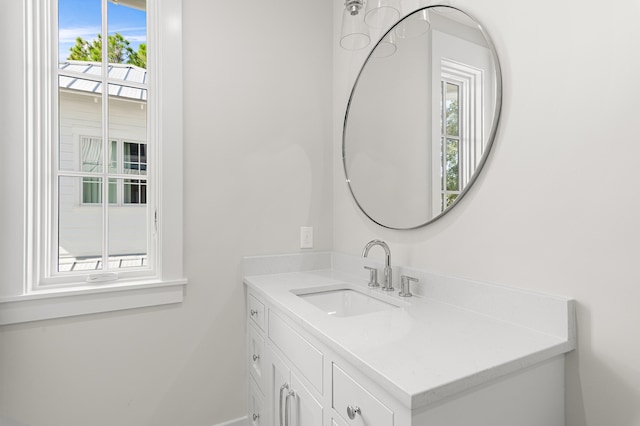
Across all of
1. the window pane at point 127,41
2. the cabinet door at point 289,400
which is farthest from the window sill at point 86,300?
the window pane at point 127,41

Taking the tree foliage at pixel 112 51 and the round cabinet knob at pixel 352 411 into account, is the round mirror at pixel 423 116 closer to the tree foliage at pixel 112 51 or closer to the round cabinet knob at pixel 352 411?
the round cabinet knob at pixel 352 411

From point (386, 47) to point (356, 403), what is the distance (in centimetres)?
148

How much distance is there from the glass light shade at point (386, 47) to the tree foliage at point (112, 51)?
45.2 inches

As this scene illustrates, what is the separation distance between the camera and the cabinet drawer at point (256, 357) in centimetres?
150

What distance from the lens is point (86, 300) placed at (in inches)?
56.5

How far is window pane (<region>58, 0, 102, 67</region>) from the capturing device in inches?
58.6

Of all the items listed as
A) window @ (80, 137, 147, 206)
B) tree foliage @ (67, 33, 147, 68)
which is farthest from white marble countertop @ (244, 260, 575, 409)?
tree foliage @ (67, 33, 147, 68)

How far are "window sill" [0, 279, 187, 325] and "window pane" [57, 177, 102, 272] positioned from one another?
150mm

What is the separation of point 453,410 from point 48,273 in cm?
165

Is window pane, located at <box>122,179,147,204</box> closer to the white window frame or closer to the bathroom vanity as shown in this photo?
the white window frame

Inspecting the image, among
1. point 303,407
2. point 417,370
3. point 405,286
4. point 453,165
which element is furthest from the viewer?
point 405,286

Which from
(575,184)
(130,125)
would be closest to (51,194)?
(130,125)

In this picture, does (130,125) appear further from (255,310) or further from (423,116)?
(423,116)

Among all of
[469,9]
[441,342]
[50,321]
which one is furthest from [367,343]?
[50,321]
